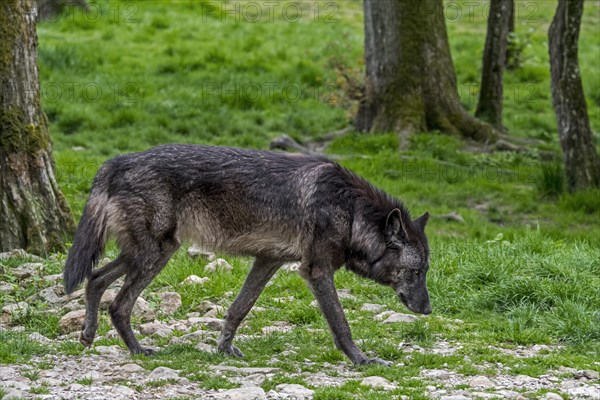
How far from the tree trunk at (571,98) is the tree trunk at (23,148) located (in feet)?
25.4

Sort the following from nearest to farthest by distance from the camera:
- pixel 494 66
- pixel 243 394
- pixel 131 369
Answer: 1. pixel 243 394
2. pixel 131 369
3. pixel 494 66

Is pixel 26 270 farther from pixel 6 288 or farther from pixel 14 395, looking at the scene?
pixel 14 395

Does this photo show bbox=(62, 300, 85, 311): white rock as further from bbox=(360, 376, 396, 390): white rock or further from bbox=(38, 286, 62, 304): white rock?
bbox=(360, 376, 396, 390): white rock

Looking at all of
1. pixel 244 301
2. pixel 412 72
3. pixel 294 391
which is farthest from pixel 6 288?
pixel 412 72

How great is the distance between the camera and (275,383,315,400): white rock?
645 cm

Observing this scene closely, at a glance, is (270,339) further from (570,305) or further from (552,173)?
(552,173)

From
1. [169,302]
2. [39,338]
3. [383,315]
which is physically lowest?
[383,315]

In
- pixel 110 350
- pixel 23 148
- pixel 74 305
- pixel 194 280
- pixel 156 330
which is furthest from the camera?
pixel 23 148

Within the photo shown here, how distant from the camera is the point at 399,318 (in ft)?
28.6

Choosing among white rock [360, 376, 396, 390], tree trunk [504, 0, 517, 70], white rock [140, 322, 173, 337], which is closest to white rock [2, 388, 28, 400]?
white rock [140, 322, 173, 337]

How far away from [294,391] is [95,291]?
6.79 ft

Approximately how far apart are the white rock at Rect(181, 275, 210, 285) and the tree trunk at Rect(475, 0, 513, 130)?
1014 cm

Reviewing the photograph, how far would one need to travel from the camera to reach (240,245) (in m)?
7.84

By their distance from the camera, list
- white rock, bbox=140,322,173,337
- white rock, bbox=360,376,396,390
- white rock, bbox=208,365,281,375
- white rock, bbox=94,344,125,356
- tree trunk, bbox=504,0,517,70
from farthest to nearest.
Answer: tree trunk, bbox=504,0,517,70 → white rock, bbox=140,322,173,337 → white rock, bbox=94,344,125,356 → white rock, bbox=208,365,281,375 → white rock, bbox=360,376,396,390
